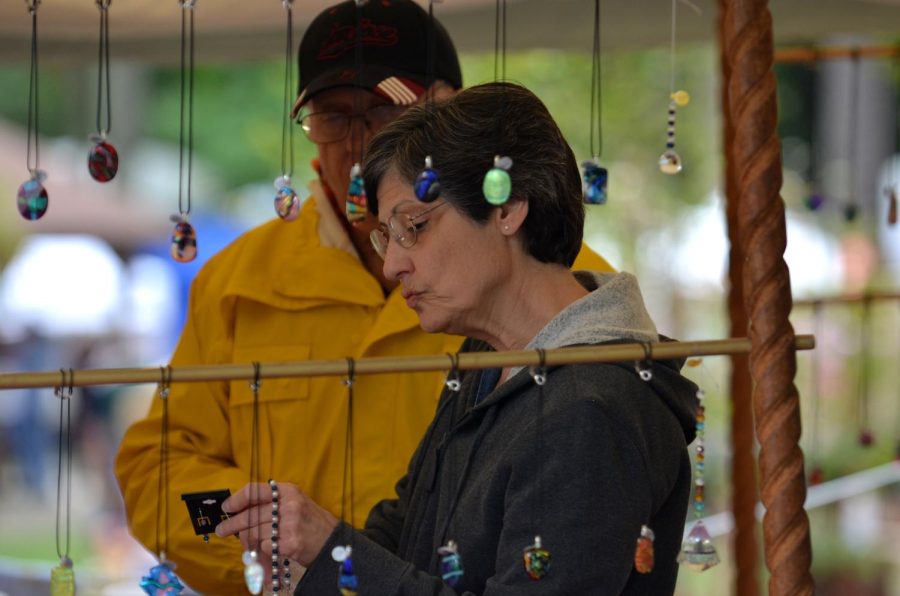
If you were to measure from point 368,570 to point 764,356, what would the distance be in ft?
1.68

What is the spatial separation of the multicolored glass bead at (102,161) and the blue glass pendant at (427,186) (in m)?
0.42

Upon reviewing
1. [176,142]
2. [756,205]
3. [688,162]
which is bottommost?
[756,205]

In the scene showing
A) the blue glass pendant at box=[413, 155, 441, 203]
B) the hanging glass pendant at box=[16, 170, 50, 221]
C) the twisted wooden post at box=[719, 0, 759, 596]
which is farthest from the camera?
the twisted wooden post at box=[719, 0, 759, 596]

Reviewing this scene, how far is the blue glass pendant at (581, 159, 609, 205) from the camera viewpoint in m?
1.58

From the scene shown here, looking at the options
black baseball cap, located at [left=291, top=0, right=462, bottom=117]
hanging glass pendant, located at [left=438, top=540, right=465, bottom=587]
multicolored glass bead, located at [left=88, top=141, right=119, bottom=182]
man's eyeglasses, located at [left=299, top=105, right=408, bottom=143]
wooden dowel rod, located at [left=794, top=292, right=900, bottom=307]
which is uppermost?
black baseball cap, located at [left=291, top=0, right=462, bottom=117]

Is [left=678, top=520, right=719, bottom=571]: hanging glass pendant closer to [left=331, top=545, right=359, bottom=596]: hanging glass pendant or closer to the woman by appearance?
the woman

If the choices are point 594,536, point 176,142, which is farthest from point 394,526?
Answer: point 176,142

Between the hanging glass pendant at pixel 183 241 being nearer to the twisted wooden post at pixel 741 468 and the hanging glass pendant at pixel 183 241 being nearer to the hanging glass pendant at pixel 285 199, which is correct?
the hanging glass pendant at pixel 285 199

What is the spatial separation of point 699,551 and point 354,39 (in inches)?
42.4

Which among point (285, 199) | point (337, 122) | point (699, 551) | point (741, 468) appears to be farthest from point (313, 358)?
point (741, 468)

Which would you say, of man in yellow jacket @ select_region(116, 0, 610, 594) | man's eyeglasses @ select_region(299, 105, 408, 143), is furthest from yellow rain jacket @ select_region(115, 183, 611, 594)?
man's eyeglasses @ select_region(299, 105, 408, 143)

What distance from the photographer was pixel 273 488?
1.42 metres

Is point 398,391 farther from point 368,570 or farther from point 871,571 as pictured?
point 871,571

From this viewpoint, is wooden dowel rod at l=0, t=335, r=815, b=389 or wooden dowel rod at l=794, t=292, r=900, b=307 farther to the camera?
wooden dowel rod at l=794, t=292, r=900, b=307
